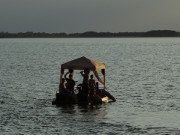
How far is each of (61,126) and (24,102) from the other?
31.3 ft

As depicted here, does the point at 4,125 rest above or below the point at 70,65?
below

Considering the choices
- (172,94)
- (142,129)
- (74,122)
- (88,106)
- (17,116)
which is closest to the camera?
(142,129)

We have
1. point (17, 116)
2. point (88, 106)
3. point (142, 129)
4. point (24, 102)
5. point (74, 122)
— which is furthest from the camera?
point (24, 102)

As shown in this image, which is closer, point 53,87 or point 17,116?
point 17,116

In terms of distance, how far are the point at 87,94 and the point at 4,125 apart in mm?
7766

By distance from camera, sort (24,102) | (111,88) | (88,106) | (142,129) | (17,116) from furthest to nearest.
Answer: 1. (111,88)
2. (24,102)
3. (88,106)
4. (17,116)
5. (142,129)

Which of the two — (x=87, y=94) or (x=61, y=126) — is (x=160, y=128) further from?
(x=87, y=94)

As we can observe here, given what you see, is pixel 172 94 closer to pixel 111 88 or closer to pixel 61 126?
pixel 111 88

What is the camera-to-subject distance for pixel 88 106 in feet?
105

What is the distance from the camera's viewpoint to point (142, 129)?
2509 centimetres

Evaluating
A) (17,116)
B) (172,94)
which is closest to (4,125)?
(17,116)

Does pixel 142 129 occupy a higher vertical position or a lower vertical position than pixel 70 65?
lower

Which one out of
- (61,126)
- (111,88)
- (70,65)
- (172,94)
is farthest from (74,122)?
(111,88)

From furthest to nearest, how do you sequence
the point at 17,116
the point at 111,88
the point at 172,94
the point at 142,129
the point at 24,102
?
the point at 111,88 → the point at 172,94 → the point at 24,102 → the point at 17,116 → the point at 142,129
